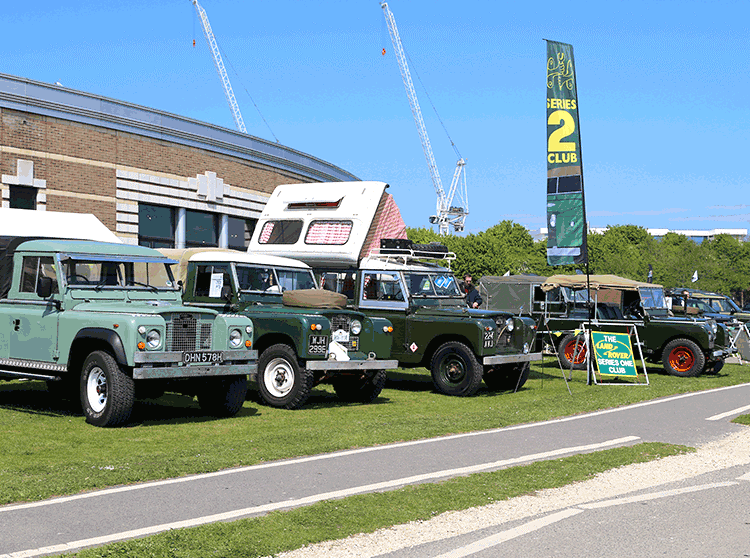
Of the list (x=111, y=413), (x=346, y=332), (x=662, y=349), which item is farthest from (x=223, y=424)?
(x=662, y=349)

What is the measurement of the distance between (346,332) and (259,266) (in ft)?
7.38

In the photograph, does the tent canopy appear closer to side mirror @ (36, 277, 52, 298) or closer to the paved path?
the paved path

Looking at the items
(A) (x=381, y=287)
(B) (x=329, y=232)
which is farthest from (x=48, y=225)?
(A) (x=381, y=287)

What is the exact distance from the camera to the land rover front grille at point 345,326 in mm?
13117

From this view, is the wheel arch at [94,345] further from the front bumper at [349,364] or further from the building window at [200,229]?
the building window at [200,229]

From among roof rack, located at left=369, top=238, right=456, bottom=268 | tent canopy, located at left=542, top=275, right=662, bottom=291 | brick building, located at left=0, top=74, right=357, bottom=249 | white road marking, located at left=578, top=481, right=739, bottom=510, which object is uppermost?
brick building, located at left=0, top=74, right=357, bottom=249

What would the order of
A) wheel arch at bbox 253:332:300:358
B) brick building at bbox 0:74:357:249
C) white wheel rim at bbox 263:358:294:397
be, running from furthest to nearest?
brick building at bbox 0:74:357:249 → wheel arch at bbox 253:332:300:358 → white wheel rim at bbox 263:358:294:397

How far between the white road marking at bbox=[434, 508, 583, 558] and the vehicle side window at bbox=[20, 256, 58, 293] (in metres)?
7.50

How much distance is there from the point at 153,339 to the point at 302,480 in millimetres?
3467

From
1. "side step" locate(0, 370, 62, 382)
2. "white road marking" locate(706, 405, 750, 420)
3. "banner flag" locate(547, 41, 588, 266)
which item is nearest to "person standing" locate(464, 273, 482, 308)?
"banner flag" locate(547, 41, 588, 266)

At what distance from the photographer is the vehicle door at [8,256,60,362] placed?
1097cm

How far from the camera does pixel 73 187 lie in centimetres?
2372

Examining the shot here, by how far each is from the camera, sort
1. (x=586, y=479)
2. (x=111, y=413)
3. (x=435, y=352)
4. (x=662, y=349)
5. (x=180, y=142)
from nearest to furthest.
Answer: (x=586, y=479) → (x=111, y=413) → (x=435, y=352) → (x=662, y=349) → (x=180, y=142)

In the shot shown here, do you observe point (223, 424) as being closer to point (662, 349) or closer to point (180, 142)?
point (662, 349)
